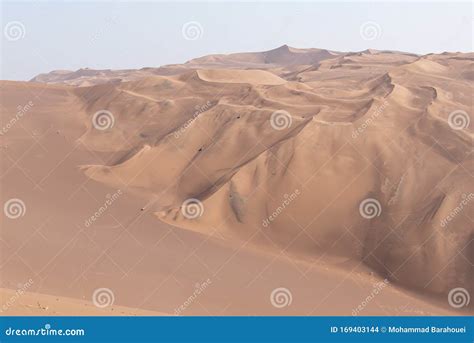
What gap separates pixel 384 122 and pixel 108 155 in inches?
410

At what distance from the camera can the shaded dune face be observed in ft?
42.9

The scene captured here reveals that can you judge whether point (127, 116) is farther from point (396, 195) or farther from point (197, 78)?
point (396, 195)

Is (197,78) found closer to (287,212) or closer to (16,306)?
(287,212)

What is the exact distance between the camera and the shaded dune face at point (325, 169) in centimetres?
1306

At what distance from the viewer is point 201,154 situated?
57.9ft

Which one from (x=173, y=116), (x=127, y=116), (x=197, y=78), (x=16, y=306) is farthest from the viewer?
(x=197, y=78)

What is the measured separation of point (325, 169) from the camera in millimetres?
15453

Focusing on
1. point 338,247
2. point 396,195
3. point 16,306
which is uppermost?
point 16,306

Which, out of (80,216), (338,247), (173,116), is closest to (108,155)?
(173,116)

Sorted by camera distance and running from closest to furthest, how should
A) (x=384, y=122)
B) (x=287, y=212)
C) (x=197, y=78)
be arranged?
(x=287, y=212)
(x=384, y=122)
(x=197, y=78)

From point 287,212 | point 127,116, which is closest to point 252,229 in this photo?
point 287,212

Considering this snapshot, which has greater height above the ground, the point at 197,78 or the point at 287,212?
the point at 197,78

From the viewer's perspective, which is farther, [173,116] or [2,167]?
[173,116]

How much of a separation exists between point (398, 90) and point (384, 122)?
140 inches
